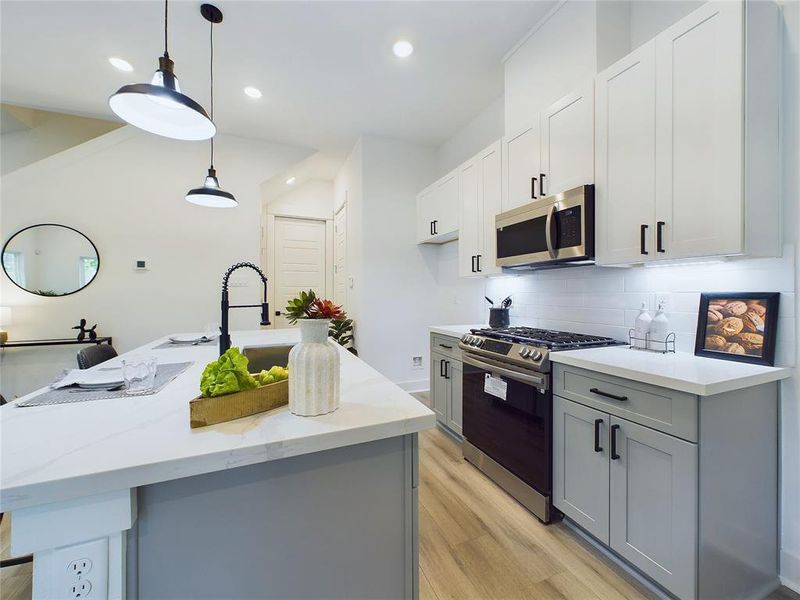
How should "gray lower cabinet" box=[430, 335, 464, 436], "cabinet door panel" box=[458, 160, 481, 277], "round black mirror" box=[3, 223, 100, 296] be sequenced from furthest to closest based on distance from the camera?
"round black mirror" box=[3, 223, 100, 296] < "cabinet door panel" box=[458, 160, 481, 277] < "gray lower cabinet" box=[430, 335, 464, 436]

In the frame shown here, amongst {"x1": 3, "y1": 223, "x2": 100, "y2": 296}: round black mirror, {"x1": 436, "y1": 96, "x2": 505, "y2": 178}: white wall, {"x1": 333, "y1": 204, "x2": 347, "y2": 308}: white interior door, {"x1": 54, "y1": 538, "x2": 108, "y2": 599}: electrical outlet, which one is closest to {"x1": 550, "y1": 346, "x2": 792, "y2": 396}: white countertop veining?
{"x1": 54, "y1": 538, "x2": 108, "y2": 599}: electrical outlet

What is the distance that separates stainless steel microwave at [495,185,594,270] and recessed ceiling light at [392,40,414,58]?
1.50 m

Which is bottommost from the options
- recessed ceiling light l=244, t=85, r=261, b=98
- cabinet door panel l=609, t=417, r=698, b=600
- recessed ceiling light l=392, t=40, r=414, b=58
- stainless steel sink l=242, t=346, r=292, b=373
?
cabinet door panel l=609, t=417, r=698, b=600

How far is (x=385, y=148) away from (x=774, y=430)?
4050 millimetres

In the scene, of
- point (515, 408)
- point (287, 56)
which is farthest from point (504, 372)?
point (287, 56)

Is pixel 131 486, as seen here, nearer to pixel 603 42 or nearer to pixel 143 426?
pixel 143 426

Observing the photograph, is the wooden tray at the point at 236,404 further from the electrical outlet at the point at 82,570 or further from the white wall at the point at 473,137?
the white wall at the point at 473,137

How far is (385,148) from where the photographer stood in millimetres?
4152

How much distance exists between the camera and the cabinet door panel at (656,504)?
125 centimetres

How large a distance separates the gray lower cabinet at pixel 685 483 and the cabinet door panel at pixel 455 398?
112cm

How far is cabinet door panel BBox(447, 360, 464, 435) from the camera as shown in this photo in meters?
2.67

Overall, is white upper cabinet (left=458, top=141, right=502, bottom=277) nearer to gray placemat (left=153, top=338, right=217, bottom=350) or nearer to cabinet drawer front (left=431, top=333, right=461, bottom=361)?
cabinet drawer front (left=431, top=333, right=461, bottom=361)

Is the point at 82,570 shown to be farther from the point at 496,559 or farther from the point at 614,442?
the point at 614,442

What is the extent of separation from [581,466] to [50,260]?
16.5 ft
